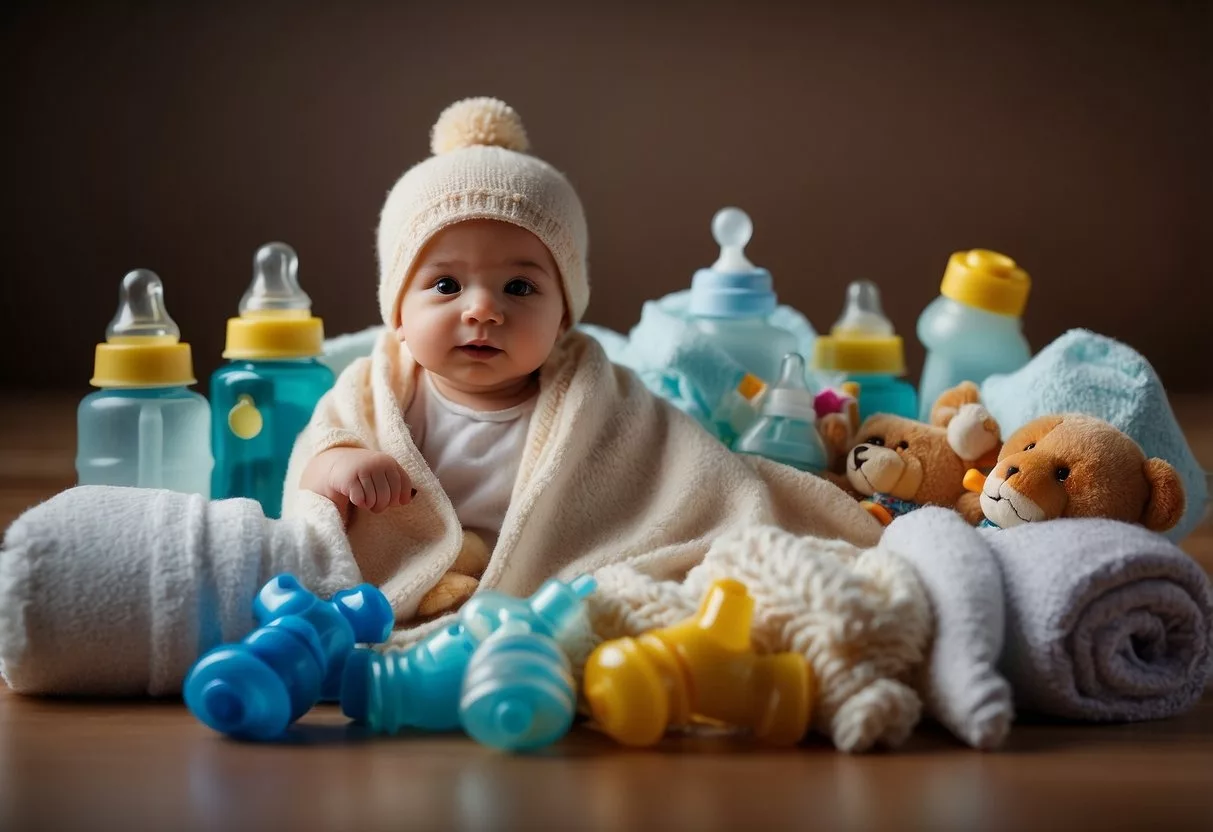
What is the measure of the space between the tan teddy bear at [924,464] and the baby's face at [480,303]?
355 millimetres

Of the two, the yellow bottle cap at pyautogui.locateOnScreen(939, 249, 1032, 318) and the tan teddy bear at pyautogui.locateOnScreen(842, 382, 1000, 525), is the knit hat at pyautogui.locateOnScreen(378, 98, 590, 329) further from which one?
the yellow bottle cap at pyautogui.locateOnScreen(939, 249, 1032, 318)

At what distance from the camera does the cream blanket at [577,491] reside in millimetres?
1386

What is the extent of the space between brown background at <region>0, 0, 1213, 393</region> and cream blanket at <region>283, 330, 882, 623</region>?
5.12ft

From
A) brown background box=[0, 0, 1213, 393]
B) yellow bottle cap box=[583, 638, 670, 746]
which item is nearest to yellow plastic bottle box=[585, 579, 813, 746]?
yellow bottle cap box=[583, 638, 670, 746]

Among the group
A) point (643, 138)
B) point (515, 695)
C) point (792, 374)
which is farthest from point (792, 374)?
point (643, 138)

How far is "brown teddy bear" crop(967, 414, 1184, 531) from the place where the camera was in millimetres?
1283

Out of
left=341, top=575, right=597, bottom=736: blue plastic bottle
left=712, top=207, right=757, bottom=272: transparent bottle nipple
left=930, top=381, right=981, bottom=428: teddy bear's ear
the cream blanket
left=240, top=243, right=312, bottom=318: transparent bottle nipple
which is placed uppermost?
left=712, top=207, right=757, bottom=272: transparent bottle nipple

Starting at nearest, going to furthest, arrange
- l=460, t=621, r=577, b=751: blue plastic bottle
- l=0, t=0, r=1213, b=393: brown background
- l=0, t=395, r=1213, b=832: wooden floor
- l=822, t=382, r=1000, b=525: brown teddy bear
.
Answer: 1. l=0, t=395, r=1213, b=832: wooden floor
2. l=460, t=621, r=577, b=751: blue plastic bottle
3. l=822, t=382, r=1000, b=525: brown teddy bear
4. l=0, t=0, r=1213, b=393: brown background

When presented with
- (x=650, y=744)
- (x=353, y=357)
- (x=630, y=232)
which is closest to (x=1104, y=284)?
(x=630, y=232)

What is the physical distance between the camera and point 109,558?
1162mm

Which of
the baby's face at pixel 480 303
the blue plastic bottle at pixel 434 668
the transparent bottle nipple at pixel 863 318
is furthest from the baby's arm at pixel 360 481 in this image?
the transparent bottle nipple at pixel 863 318

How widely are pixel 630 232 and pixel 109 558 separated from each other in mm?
2046

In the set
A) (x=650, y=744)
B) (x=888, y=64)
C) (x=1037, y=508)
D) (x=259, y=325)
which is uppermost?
(x=888, y=64)

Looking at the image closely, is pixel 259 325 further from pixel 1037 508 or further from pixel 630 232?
pixel 630 232
